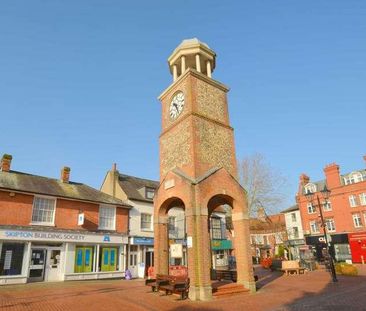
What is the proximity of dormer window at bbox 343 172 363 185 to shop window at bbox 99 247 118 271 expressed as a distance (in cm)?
3262

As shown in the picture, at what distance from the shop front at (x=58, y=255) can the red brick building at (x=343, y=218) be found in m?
23.7

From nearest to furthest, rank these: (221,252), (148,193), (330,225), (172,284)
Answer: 1. (172,284)
2. (148,193)
3. (221,252)
4. (330,225)

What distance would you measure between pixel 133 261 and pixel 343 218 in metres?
28.6

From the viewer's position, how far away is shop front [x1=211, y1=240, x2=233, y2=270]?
3268 centimetres

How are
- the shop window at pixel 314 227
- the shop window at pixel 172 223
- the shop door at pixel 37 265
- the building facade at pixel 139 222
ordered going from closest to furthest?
the shop door at pixel 37 265, the building facade at pixel 139 222, the shop window at pixel 172 223, the shop window at pixel 314 227

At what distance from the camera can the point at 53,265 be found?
2116 cm

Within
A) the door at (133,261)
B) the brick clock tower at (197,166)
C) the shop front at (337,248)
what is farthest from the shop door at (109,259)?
the shop front at (337,248)

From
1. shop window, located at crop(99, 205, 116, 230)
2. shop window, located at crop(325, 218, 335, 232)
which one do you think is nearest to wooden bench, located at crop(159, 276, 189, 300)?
shop window, located at crop(99, 205, 116, 230)

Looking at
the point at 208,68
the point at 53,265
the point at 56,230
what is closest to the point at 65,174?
the point at 56,230

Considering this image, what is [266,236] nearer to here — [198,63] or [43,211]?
[43,211]

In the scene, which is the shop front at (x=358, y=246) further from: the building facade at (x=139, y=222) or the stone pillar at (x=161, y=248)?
the stone pillar at (x=161, y=248)

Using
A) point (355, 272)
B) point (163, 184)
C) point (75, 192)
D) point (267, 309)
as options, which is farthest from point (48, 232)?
point (355, 272)

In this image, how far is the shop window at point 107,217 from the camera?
24.5 m

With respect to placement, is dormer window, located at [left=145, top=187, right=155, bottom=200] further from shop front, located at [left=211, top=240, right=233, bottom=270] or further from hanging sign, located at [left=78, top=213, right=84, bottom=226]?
shop front, located at [left=211, top=240, right=233, bottom=270]
